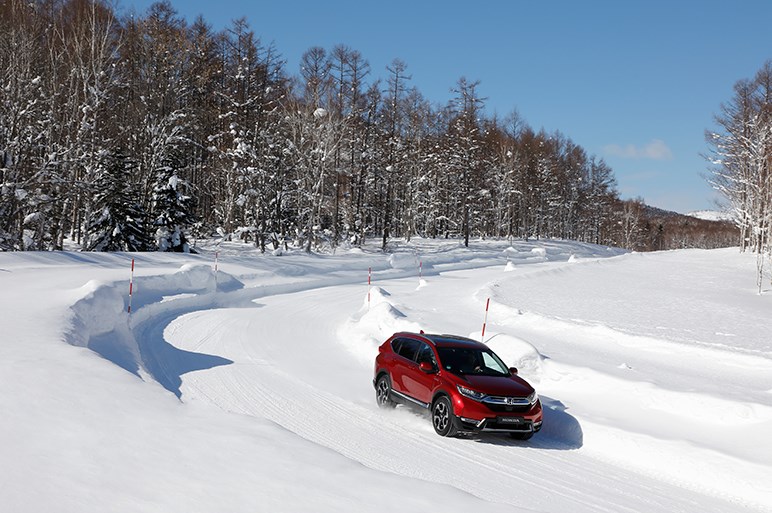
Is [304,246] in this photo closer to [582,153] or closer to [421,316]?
[421,316]

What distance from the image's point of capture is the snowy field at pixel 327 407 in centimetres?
557

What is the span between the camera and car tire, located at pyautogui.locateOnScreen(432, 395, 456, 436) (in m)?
9.34

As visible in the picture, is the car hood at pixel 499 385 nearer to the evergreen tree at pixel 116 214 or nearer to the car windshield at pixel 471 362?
the car windshield at pixel 471 362

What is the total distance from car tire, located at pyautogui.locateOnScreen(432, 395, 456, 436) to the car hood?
48 cm

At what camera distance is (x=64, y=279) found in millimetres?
20578

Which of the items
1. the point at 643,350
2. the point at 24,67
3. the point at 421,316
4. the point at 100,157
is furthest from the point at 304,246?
the point at 643,350

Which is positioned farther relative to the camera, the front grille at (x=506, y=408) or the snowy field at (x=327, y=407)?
the front grille at (x=506, y=408)


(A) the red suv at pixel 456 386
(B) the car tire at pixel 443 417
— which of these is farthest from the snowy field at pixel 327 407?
(A) the red suv at pixel 456 386

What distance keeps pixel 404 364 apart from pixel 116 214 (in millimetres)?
27170

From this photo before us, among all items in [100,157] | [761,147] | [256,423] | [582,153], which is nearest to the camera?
[256,423]

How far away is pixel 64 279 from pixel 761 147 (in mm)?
49374

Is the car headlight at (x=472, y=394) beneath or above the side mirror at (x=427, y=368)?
beneath

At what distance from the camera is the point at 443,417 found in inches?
378

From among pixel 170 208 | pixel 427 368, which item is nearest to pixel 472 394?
pixel 427 368
